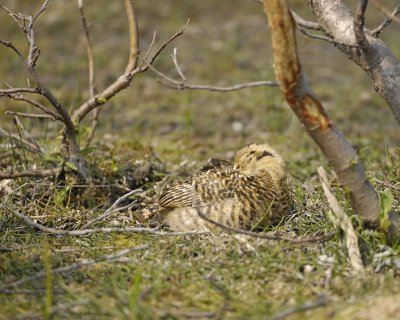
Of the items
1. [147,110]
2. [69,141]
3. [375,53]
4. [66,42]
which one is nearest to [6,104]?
[147,110]

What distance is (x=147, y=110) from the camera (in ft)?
30.7

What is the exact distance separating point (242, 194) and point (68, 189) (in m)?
1.46

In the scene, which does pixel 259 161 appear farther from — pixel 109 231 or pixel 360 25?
pixel 360 25

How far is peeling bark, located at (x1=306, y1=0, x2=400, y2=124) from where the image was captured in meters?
4.76

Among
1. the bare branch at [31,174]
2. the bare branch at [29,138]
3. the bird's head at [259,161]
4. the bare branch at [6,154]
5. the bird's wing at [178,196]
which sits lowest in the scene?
the bird's wing at [178,196]

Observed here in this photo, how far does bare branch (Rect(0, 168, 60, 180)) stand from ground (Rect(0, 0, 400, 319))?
0.42 feet

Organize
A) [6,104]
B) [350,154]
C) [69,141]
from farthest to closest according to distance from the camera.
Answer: [6,104], [69,141], [350,154]

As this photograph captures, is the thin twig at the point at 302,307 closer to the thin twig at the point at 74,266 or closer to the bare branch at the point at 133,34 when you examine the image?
the thin twig at the point at 74,266

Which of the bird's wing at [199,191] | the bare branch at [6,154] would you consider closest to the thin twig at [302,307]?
the bird's wing at [199,191]

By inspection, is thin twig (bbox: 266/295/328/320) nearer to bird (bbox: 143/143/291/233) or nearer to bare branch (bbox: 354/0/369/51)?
bird (bbox: 143/143/291/233)

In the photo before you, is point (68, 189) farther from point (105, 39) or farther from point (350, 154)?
point (105, 39)

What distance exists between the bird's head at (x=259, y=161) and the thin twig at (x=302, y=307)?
5.82ft

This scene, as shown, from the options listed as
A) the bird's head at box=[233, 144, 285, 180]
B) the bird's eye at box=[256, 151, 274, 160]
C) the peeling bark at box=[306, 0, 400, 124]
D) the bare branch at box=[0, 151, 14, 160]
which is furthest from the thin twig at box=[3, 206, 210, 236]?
the peeling bark at box=[306, 0, 400, 124]

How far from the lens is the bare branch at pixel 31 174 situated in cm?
534
